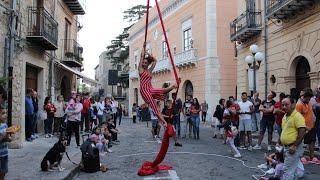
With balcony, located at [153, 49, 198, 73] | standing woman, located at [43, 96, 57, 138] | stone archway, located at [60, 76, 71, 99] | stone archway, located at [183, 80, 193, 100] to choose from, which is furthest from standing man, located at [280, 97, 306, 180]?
stone archway, located at [183, 80, 193, 100]

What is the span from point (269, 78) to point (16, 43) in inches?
455

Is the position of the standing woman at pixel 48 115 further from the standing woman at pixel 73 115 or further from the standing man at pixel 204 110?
the standing man at pixel 204 110

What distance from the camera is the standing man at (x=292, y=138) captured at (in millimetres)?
6988

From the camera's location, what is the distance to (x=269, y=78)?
2038cm

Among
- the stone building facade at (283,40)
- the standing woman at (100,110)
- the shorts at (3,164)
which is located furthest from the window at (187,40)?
the shorts at (3,164)

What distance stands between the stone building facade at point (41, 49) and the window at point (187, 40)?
9.25 meters

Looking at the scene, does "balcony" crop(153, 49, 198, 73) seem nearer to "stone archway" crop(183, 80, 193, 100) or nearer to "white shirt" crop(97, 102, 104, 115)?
"stone archway" crop(183, 80, 193, 100)

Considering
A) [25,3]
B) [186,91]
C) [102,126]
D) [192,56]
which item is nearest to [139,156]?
[102,126]

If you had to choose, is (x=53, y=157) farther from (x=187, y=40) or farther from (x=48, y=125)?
(x=187, y=40)

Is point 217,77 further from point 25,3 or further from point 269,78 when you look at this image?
point 25,3

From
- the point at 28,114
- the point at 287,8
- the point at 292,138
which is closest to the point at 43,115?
the point at 28,114

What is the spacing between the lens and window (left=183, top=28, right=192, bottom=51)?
107 ft

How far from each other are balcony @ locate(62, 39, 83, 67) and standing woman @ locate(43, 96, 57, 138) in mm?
6175

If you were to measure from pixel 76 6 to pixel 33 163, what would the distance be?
15.0 meters
